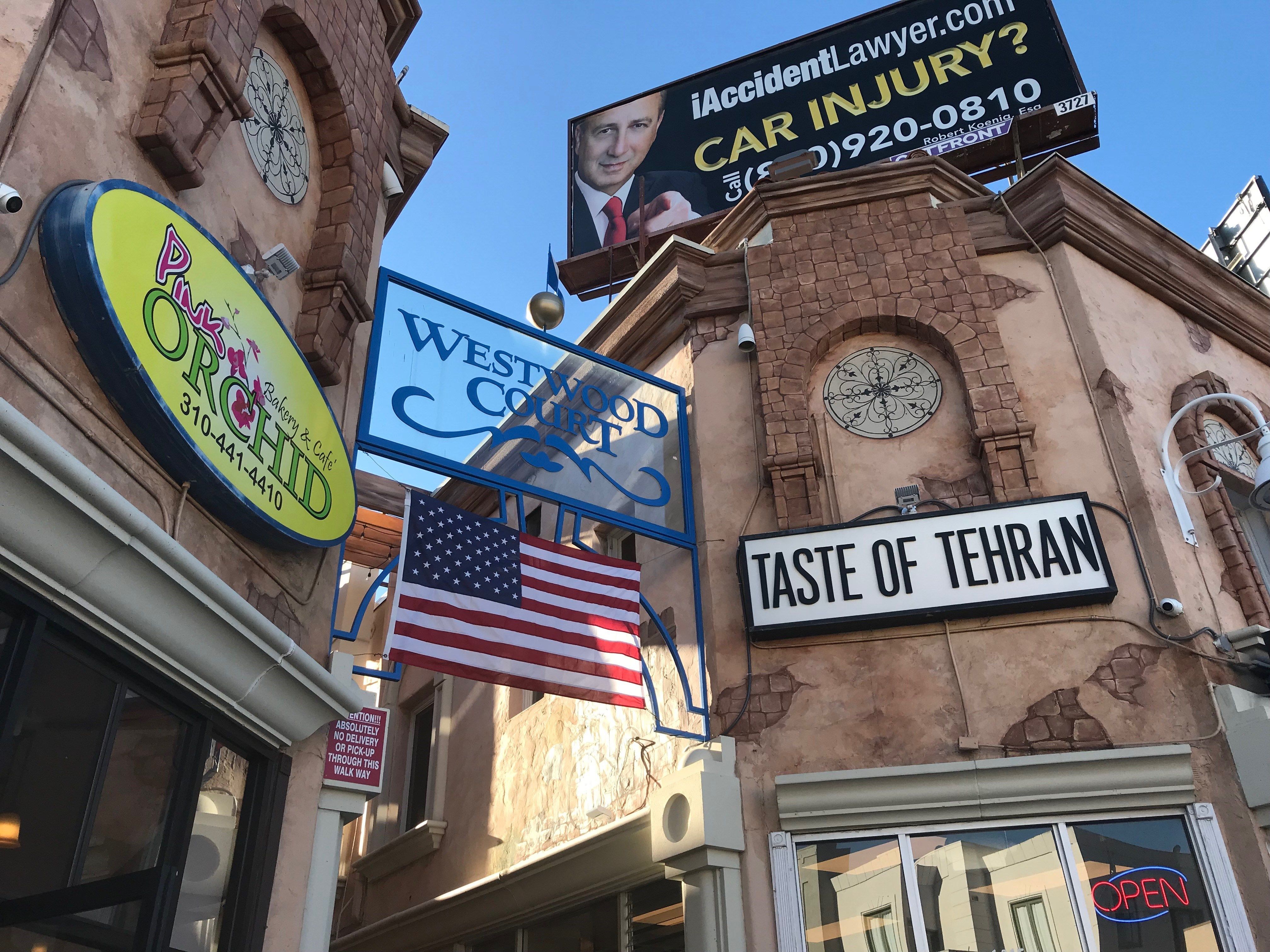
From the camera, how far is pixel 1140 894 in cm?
680

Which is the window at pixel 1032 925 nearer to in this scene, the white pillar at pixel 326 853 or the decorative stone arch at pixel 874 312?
the decorative stone arch at pixel 874 312

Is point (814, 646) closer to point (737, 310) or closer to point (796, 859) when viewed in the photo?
point (796, 859)

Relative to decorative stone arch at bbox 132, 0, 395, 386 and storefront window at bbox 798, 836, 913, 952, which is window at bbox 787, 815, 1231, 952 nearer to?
storefront window at bbox 798, 836, 913, 952

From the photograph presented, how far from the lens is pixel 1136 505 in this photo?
8.16 metres

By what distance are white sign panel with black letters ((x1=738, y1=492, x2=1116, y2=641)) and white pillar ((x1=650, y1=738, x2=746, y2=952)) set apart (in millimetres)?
1199

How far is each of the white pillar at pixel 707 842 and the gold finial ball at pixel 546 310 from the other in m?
5.10

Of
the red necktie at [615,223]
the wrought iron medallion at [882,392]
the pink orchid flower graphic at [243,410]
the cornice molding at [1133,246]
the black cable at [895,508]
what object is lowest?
the pink orchid flower graphic at [243,410]

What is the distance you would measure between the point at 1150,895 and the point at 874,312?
17.2 feet

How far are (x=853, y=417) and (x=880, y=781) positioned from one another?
3.31 m

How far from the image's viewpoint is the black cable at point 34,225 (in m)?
4.52

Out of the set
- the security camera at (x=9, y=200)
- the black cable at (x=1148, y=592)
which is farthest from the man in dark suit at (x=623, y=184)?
the security camera at (x=9, y=200)

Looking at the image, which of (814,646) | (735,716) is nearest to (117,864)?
(735,716)

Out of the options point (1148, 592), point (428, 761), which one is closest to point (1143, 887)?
point (1148, 592)

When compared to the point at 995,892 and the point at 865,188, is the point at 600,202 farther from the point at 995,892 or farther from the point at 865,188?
the point at 995,892
